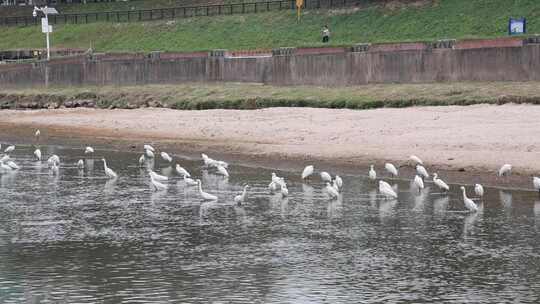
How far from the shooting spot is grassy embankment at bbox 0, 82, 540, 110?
39094mm

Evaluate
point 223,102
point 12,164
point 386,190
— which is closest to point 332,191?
point 386,190

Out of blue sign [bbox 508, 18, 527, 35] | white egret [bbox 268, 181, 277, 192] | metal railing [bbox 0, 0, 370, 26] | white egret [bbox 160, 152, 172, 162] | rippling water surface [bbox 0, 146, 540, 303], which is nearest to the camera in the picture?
rippling water surface [bbox 0, 146, 540, 303]

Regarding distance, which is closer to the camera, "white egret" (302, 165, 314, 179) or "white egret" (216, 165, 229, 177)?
"white egret" (302, 165, 314, 179)

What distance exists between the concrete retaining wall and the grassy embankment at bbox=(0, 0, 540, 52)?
488cm

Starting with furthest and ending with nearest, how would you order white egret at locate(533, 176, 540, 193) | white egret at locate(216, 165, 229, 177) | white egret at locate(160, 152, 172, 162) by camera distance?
white egret at locate(160, 152, 172, 162) → white egret at locate(216, 165, 229, 177) → white egret at locate(533, 176, 540, 193)

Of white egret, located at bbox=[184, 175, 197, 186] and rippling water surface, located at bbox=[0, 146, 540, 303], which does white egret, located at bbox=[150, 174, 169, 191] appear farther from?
white egret, located at bbox=[184, 175, 197, 186]

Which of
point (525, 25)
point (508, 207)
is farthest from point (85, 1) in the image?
point (508, 207)

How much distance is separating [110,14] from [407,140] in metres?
58.4

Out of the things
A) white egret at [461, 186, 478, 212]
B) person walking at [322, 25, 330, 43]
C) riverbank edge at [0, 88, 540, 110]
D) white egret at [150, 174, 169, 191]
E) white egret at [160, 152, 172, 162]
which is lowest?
white egret at [461, 186, 478, 212]

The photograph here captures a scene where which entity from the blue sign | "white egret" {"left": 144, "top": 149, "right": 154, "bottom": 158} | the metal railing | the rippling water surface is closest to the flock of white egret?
the rippling water surface

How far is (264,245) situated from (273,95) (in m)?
24.6

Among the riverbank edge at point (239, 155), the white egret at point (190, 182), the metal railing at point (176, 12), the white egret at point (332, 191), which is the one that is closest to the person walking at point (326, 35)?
the metal railing at point (176, 12)

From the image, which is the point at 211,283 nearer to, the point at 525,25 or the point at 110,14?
the point at 525,25

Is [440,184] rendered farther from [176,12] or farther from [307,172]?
[176,12]
